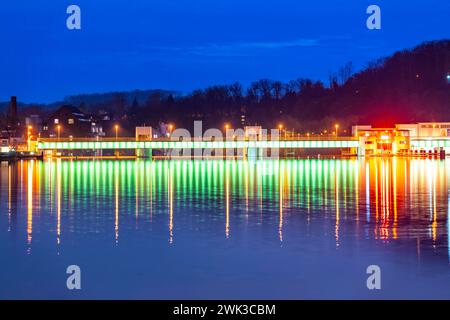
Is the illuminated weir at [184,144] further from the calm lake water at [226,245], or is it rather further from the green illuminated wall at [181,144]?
the calm lake water at [226,245]

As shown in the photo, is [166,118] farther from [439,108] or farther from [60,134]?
[439,108]

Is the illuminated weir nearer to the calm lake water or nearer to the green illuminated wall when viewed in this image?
the green illuminated wall

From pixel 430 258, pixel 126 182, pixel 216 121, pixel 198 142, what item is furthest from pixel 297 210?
pixel 216 121

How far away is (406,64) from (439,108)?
67.6 feet

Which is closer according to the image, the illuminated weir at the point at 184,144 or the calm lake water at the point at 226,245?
the calm lake water at the point at 226,245

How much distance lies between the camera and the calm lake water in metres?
16.3

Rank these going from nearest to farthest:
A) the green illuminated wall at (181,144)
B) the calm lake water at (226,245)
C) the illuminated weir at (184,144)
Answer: the calm lake water at (226,245) → the green illuminated wall at (181,144) → the illuminated weir at (184,144)

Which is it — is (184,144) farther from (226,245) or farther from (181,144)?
(226,245)

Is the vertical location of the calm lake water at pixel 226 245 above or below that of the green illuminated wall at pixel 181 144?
below

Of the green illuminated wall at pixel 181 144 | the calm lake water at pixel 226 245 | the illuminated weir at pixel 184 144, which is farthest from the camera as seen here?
the illuminated weir at pixel 184 144

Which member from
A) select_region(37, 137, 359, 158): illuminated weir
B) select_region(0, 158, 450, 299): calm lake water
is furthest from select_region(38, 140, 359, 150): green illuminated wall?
select_region(0, 158, 450, 299): calm lake water

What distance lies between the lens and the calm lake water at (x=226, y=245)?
53.5ft

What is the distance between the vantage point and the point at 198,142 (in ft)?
449

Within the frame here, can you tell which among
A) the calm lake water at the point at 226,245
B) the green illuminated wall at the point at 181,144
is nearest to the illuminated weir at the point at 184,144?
the green illuminated wall at the point at 181,144
